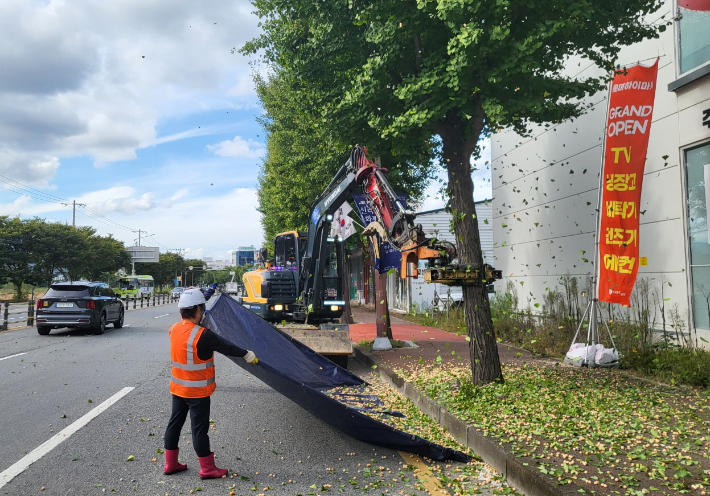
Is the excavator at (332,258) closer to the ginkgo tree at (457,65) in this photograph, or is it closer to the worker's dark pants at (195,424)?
the ginkgo tree at (457,65)

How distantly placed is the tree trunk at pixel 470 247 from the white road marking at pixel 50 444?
5.04m

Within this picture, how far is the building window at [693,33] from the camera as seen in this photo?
9348 mm

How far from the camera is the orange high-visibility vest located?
4.81 m

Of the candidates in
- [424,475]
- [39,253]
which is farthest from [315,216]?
[39,253]

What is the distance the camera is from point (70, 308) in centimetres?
1673

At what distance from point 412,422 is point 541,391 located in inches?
74.4

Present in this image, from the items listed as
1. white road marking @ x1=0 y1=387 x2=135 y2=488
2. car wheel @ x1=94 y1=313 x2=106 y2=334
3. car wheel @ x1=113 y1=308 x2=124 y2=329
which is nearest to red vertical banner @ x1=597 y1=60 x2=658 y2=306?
white road marking @ x1=0 y1=387 x2=135 y2=488

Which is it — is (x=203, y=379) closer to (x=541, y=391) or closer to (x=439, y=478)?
(x=439, y=478)

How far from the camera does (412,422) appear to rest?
6715 millimetres

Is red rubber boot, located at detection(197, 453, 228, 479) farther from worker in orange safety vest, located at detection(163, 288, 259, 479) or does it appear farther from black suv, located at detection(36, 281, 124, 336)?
black suv, located at detection(36, 281, 124, 336)

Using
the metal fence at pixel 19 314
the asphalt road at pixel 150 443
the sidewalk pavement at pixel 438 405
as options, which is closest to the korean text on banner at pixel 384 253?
the sidewalk pavement at pixel 438 405

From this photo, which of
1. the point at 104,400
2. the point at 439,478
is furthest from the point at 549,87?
the point at 104,400

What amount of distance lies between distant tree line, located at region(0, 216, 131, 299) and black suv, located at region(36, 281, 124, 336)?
113 feet

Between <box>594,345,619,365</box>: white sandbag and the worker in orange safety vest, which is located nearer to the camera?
the worker in orange safety vest
